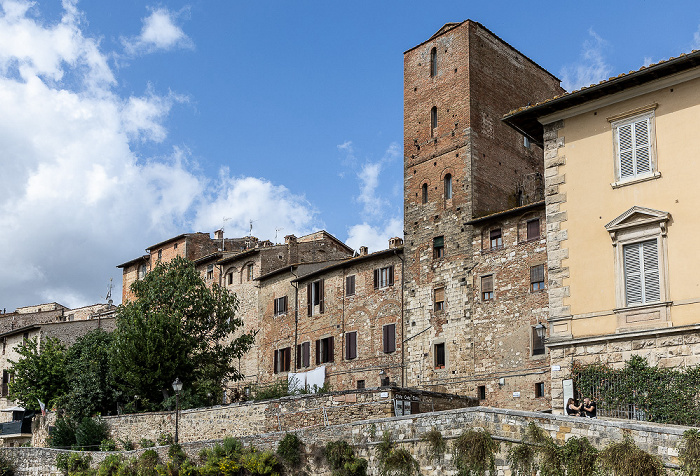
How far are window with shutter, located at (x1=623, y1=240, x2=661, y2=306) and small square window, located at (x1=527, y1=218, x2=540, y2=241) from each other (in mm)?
12807

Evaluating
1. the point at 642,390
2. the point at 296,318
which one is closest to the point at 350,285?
the point at 296,318

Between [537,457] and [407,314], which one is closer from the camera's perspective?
[537,457]

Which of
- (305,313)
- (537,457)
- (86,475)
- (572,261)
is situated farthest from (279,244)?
(537,457)

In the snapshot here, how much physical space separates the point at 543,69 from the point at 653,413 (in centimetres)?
2562

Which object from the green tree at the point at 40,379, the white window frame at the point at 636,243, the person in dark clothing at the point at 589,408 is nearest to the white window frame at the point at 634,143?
the white window frame at the point at 636,243

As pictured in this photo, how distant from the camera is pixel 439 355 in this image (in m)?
35.4

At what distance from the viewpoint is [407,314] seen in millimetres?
37094

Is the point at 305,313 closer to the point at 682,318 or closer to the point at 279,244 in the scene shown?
the point at 279,244

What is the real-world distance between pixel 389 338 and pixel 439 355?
3.20m

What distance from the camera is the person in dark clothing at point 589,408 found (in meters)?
19.4

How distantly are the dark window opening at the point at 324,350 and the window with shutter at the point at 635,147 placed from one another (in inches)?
877

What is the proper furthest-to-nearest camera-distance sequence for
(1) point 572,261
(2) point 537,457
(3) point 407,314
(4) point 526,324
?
(3) point 407,314, (4) point 526,324, (1) point 572,261, (2) point 537,457

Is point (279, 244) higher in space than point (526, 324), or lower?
higher

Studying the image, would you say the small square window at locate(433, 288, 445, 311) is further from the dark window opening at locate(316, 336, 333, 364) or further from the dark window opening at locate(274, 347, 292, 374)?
the dark window opening at locate(274, 347, 292, 374)
